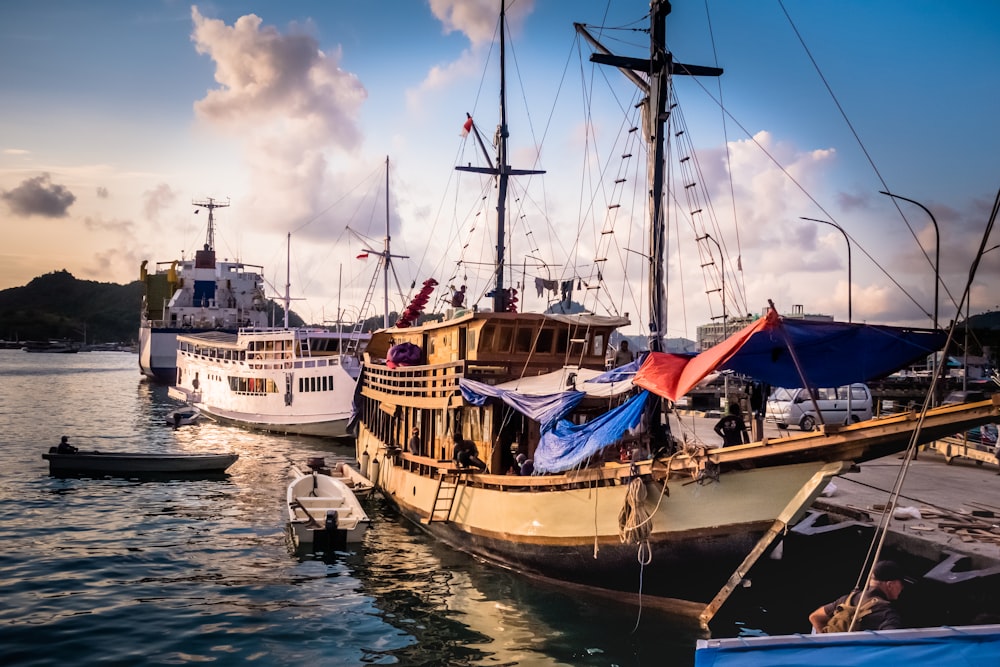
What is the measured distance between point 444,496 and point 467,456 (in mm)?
1575

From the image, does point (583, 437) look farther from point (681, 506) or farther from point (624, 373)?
point (681, 506)

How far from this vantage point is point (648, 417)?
549 inches

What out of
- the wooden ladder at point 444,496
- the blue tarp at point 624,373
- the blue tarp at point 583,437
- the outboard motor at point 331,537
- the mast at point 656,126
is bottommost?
the outboard motor at point 331,537

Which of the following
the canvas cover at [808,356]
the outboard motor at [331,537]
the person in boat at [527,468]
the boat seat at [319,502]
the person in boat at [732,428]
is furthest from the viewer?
the boat seat at [319,502]

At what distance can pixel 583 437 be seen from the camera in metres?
14.1

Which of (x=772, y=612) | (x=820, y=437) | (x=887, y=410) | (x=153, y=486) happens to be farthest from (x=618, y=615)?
(x=887, y=410)

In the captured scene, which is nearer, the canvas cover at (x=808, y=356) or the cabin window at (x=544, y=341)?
the canvas cover at (x=808, y=356)

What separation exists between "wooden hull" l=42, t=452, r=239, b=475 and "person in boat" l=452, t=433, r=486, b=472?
16.8 meters

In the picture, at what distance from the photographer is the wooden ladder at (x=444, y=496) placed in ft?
58.6

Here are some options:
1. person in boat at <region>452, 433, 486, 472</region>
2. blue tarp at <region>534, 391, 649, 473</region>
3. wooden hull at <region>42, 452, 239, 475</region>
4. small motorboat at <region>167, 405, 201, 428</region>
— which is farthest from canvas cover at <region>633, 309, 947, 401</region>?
small motorboat at <region>167, 405, 201, 428</region>

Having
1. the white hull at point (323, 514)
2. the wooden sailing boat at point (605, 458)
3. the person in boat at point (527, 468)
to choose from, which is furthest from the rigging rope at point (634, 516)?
the white hull at point (323, 514)

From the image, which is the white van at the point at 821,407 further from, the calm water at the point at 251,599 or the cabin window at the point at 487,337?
the calm water at the point at 251,599

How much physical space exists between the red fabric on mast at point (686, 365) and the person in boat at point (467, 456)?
231 inches

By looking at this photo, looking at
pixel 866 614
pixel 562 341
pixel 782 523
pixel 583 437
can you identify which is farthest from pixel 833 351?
pixel 562 341
